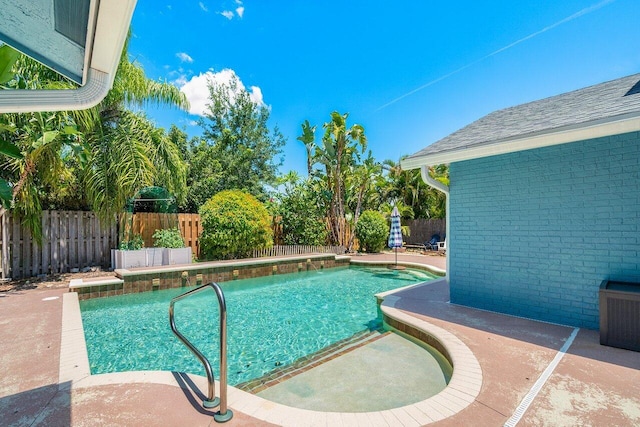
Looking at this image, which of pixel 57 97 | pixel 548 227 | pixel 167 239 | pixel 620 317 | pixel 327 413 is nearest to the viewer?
pixel 57 97

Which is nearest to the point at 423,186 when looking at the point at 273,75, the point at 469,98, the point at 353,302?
the point at 469,98

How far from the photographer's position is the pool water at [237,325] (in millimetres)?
4453

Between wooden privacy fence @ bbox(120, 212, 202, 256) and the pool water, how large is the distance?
11.5ft

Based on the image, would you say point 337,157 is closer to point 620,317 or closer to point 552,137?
point 552,137

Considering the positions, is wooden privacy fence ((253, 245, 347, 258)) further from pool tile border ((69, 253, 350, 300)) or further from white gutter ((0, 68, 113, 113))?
white gutter ((0, 68, 113, 113))

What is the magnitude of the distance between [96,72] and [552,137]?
5.12 m

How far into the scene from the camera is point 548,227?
15.4 feet

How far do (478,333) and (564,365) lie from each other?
1089 mm

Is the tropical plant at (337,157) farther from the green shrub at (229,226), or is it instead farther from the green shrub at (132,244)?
the green shrub at (132,244)

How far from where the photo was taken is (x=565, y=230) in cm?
455

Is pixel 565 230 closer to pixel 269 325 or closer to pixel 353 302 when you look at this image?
pixel 353 302


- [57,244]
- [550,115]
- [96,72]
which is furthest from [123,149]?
[550,115]

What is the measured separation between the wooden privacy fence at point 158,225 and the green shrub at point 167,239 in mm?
438

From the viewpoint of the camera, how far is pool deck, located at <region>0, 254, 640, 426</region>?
2.44 m
